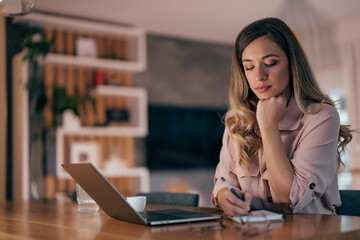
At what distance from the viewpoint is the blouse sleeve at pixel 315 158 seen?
5.03 feet

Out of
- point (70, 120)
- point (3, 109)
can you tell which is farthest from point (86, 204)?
point (70, 120)

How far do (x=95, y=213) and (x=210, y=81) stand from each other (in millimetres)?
5702

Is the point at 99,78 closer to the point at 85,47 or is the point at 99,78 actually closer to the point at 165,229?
the point at 85,47

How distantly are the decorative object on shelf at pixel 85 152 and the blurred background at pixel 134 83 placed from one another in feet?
0.04

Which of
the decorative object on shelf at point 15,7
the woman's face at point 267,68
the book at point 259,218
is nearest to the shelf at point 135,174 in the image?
the decorative object on shelf at point 15,7

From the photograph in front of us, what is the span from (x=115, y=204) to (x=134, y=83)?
5.18 meters

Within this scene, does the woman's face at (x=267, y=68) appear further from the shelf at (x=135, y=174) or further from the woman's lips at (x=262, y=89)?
the shelf at (x=135, y=174)

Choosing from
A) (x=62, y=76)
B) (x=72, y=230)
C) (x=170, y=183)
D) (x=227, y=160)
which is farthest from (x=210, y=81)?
(x=72, y=230)

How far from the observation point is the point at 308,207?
162cm

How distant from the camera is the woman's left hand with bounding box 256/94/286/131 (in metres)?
1.64

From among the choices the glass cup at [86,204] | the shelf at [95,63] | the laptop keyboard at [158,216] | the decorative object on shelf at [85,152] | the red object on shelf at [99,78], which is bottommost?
the decorative object on shelf at [85,152]

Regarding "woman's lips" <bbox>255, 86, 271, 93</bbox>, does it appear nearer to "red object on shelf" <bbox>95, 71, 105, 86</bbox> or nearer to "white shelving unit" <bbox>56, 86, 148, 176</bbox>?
"white shelving unit" <bbox>56, 86, 148, 176</bbox>

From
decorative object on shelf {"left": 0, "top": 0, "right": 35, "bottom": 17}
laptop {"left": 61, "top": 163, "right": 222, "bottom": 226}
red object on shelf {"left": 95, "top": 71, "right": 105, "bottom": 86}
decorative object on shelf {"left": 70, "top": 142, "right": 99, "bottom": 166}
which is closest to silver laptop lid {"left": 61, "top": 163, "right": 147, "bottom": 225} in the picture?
laptop {"left": 61, "top": 163, "right": 222, "bottom": 226}

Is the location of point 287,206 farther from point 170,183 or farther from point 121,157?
point 170,183
